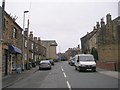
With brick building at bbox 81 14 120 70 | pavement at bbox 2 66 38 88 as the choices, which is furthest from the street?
brick building at bbox 81 14 120 70

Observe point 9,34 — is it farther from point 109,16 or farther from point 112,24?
point 109,16

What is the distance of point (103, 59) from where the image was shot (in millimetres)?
50031

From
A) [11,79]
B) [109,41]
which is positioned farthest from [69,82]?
[109,41]

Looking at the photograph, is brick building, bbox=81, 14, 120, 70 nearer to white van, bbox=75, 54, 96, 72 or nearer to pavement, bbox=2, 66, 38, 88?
white van, bbox=75, 54, 96, 72

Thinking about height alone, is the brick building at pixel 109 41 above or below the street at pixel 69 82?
above

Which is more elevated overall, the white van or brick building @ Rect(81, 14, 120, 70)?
brick building @ Rect(81, 14, 120, 70)

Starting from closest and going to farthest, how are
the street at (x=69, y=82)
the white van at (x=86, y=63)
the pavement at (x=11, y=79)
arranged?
the street at (x=69, y=82)
the pavement at (x=11, y=79)
the white van at (x=86, y=63)

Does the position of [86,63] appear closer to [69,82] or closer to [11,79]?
[11,79]

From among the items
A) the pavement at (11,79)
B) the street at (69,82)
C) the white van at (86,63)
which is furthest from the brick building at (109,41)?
the street at (69,82)

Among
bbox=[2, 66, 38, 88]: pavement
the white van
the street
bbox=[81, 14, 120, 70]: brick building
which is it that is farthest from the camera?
bbox=[81, 14, 120, 70]: brick building

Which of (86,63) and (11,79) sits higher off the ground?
(86,63)

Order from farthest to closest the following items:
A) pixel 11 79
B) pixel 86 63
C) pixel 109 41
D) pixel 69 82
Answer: pixel 109 41 < pixel 86 63 < pixel 11 79 < pixel 69 82

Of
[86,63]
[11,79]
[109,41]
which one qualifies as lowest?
[11,79]

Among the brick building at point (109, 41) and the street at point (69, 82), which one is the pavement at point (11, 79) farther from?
the brick building at point (109, 41)
